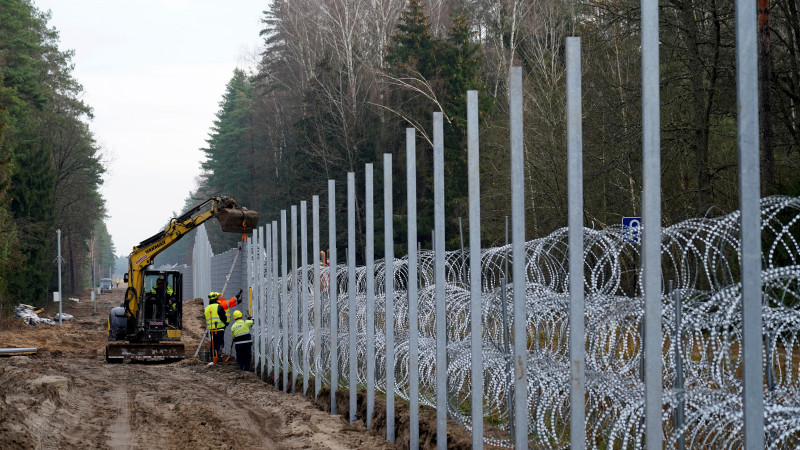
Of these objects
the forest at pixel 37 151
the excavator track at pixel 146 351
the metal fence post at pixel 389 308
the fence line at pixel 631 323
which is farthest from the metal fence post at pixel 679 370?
the forest at pixel 37 151

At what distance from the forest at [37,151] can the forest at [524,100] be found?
416 inches

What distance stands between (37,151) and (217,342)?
1241 inches

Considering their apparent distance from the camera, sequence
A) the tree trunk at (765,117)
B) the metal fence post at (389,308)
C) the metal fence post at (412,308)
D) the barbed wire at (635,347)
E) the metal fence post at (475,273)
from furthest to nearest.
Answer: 1. the tree trunk at (765,117)
2. the metal fence post at (389,308)
3. the metal fence post at (412,308)
4. the metal fence post at (475,273)
5. the barbed wire at (635,347)

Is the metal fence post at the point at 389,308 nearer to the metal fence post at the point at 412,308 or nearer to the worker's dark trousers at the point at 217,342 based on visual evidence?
the metal fence post at the point at 412,308

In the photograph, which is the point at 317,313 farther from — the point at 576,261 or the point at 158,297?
the point at 158,297

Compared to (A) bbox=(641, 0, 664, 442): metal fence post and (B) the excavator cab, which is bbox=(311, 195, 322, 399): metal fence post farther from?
(A) bbox=(641, 0, 664, 442): metal fence post

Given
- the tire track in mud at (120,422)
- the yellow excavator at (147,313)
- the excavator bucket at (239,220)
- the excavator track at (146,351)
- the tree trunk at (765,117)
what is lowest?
the tire track in mud at (120,422)

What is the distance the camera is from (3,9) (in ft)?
150

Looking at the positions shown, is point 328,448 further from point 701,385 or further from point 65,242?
point 65,242

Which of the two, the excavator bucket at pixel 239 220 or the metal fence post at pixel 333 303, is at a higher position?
the excavator bucket at pixel 239 220

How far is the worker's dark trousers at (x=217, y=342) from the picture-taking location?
854 inches

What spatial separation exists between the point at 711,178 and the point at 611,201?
269 inches

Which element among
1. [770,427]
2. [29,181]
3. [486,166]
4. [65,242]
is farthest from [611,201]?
[65,242]

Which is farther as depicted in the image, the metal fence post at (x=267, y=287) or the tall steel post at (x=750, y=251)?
the metal fence post at (x=267, y=287)
